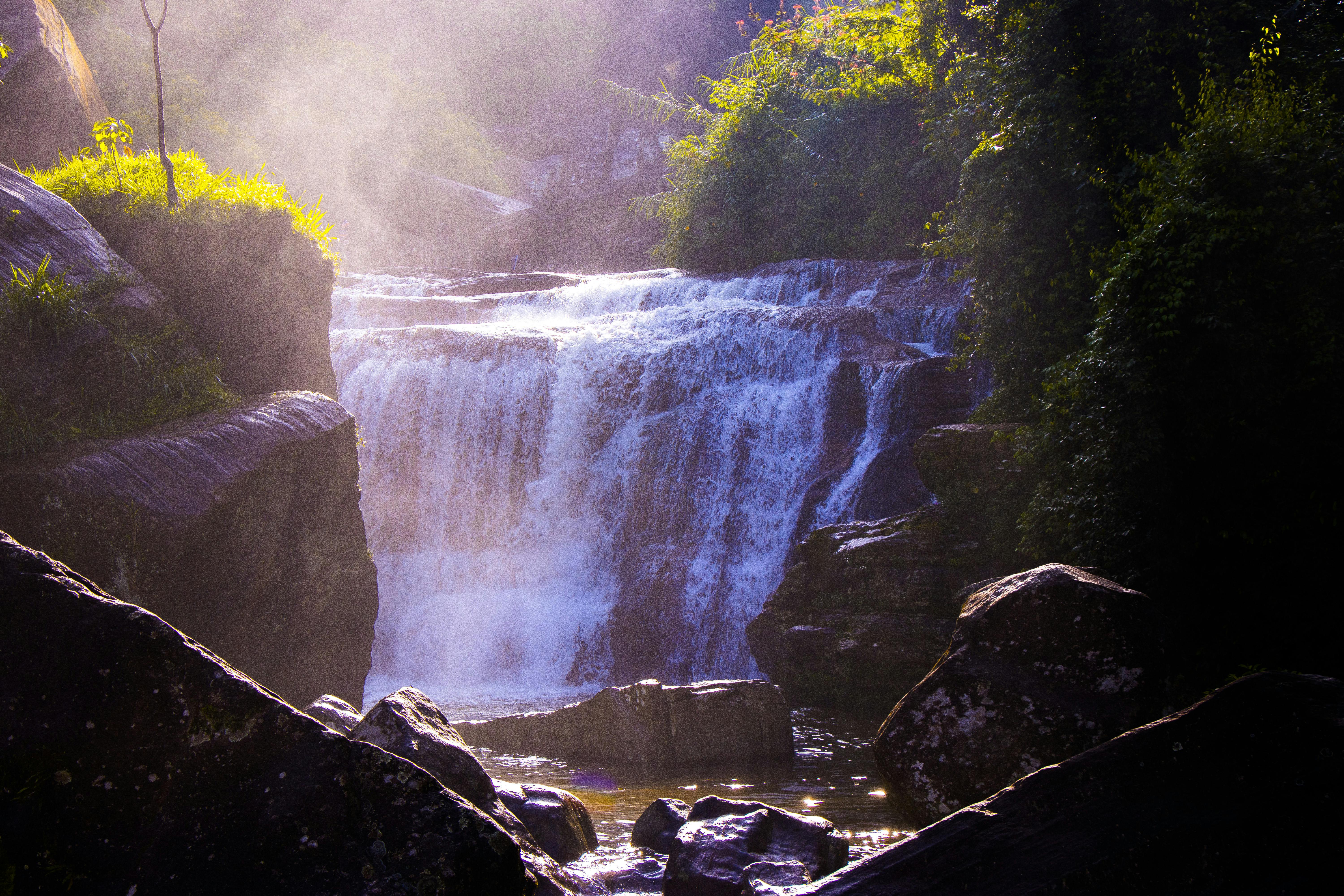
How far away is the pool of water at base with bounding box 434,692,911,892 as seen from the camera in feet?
17.8

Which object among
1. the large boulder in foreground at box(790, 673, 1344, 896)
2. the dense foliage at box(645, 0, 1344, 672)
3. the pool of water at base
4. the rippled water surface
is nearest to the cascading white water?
the dense foliage at box(645, 0, 1344, 672)

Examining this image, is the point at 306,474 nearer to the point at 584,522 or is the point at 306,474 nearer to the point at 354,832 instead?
the point at 354,832

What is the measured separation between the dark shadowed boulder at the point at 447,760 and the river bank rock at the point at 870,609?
18.8 feet

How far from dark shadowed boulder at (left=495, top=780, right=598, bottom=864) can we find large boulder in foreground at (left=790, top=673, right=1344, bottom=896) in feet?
7.06

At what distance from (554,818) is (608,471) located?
10133 millimetres

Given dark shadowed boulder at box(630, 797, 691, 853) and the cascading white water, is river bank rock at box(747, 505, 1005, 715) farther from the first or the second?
dark shadowed boulder at box(630, 797, 691, 853)

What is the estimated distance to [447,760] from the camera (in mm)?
4523

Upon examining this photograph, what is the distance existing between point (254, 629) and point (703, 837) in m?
4.09

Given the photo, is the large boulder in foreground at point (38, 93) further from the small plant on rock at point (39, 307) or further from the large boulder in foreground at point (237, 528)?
the large boulder in foreground at point (237, 528)

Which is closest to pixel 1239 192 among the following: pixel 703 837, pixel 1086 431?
pixel 1086 431

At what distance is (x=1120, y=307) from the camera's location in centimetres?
687

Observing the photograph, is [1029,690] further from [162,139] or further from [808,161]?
[808,161]

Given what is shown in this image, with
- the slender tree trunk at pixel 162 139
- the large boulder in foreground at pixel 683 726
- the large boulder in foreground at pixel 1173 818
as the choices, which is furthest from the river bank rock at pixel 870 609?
the slender tree trunk at pixel 162 139

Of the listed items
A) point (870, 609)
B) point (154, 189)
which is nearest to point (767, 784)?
point (870, 609)
